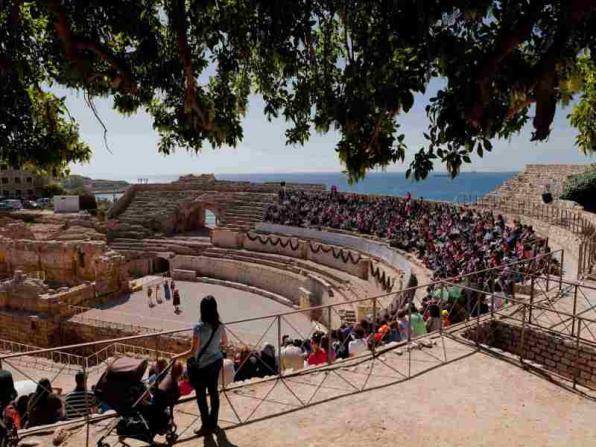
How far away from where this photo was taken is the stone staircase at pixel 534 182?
28666 millimetres

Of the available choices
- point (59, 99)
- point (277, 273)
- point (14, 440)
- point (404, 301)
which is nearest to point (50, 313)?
point (277, 273)

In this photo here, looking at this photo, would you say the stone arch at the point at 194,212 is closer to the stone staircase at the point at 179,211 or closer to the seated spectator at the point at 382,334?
the stone staircase at the point at 179,211

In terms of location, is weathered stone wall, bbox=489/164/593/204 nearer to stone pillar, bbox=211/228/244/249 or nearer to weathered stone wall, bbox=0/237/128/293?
stone pillar, bbox=211/228/244/249

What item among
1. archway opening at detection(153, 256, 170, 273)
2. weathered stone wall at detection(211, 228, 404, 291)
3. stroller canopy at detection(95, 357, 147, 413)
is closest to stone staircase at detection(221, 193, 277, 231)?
weathered stone wall at detection(211, 228, 404, 291)

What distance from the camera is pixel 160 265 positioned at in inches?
1284

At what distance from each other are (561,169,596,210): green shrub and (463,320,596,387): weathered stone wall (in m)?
17.5

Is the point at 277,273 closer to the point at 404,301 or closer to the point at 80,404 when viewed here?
the point at 404,301

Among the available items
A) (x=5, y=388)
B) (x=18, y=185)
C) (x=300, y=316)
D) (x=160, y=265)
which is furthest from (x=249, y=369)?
(x=18, y=185)

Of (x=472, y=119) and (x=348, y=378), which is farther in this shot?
(x=348, y=378)

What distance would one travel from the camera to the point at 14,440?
489 cm

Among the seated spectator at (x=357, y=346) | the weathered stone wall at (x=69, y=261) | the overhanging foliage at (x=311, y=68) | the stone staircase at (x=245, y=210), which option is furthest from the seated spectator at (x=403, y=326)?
the stone staircase at (x=245, y=210)

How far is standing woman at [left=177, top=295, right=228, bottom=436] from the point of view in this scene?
17.5ft

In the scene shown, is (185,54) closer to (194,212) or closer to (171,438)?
(171,438)

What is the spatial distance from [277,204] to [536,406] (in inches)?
1136
